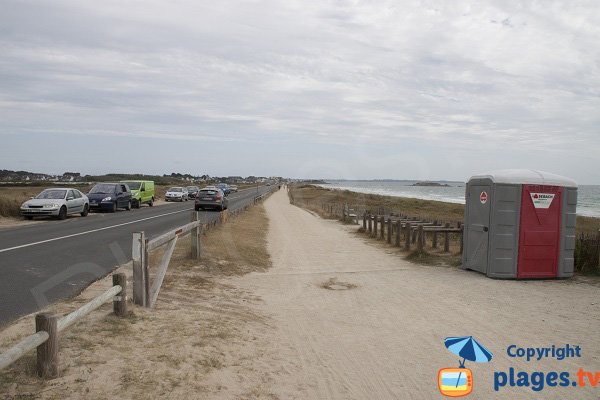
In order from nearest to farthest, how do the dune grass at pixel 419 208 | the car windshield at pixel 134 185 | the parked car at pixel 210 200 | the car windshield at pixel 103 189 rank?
1. the car windshield at pixel 103 189
2. the dune grass at pixel 419 208
3. the parked car at pixel 210 200
4. the car windshield at pixel 134 185

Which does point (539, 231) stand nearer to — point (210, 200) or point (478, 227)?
point (478, 227)

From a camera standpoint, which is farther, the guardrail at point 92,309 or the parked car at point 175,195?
the parked car at point 175,195

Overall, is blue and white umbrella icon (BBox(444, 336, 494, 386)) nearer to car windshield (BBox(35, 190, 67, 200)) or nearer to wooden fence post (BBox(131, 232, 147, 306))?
wooden fence post (BBox(131, 232, 147, 306))

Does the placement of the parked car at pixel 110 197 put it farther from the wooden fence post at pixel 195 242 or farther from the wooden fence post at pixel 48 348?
the wooden fence post at pixel 48 348

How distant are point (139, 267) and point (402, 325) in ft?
12.1

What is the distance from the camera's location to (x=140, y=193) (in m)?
34.7

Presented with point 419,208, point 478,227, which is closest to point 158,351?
point 478,227

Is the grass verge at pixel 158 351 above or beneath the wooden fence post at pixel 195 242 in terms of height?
beneath

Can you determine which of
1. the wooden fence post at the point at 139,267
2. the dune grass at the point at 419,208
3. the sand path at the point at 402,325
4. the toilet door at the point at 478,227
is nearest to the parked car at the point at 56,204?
the sand path at the point at 402,325

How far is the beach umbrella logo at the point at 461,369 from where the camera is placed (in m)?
4.80

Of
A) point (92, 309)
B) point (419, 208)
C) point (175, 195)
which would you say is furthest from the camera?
point (419, 208)

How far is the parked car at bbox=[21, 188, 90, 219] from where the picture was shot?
21506 millimetres

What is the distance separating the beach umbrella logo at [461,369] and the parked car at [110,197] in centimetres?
2490

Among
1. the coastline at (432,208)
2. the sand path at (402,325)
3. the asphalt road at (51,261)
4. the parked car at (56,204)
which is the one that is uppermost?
the parked car at (56,204)
